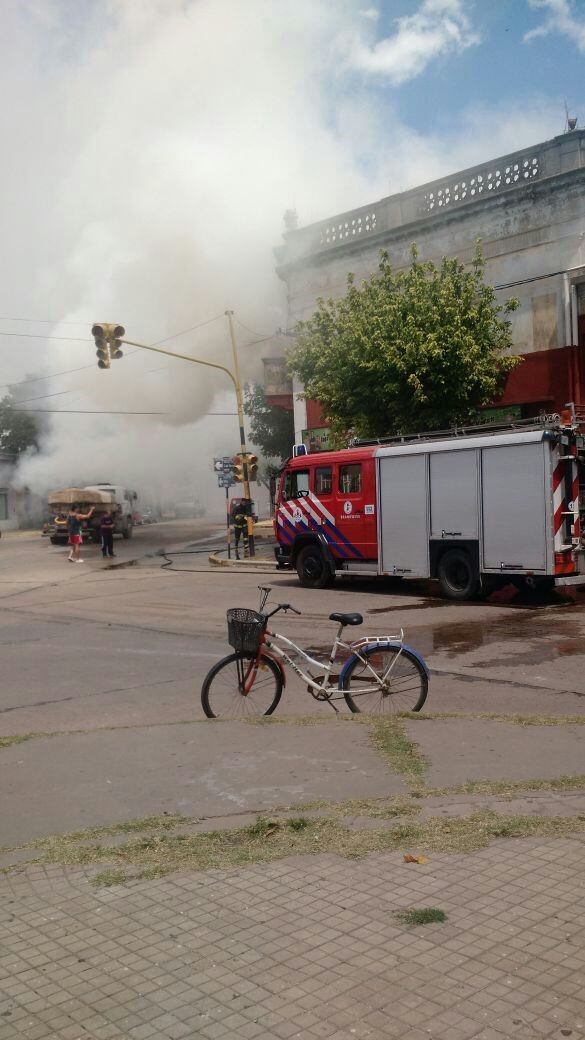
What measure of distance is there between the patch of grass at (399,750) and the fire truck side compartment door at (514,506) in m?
7.89

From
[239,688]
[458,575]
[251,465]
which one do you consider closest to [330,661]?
[239,688]

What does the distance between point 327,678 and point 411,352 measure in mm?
13040

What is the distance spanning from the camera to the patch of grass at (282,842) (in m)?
4.28

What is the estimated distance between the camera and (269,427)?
49.4 meters

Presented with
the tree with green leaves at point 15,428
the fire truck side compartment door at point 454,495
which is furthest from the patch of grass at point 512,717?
the tree with green leaves at point 15,428

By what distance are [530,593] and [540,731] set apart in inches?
378

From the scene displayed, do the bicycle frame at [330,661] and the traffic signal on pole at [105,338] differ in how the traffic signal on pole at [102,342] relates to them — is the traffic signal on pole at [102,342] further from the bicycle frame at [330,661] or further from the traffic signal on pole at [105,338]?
the bicycle frame at [330,661]

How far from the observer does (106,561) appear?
1126 inches

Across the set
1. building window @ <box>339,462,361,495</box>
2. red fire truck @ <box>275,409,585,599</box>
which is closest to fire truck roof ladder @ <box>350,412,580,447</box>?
red fire truck @ <box>275,409,585,599</box>

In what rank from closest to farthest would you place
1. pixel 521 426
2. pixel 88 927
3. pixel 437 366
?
pixel 88 927
pixel 521 426
pixel 437 366

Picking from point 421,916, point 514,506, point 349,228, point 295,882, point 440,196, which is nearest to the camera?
point 421,916

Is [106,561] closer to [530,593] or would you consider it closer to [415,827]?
[530,593]

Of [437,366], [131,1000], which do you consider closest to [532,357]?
[437,366]

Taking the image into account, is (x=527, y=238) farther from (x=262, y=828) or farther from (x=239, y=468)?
(x=262, y=828)
